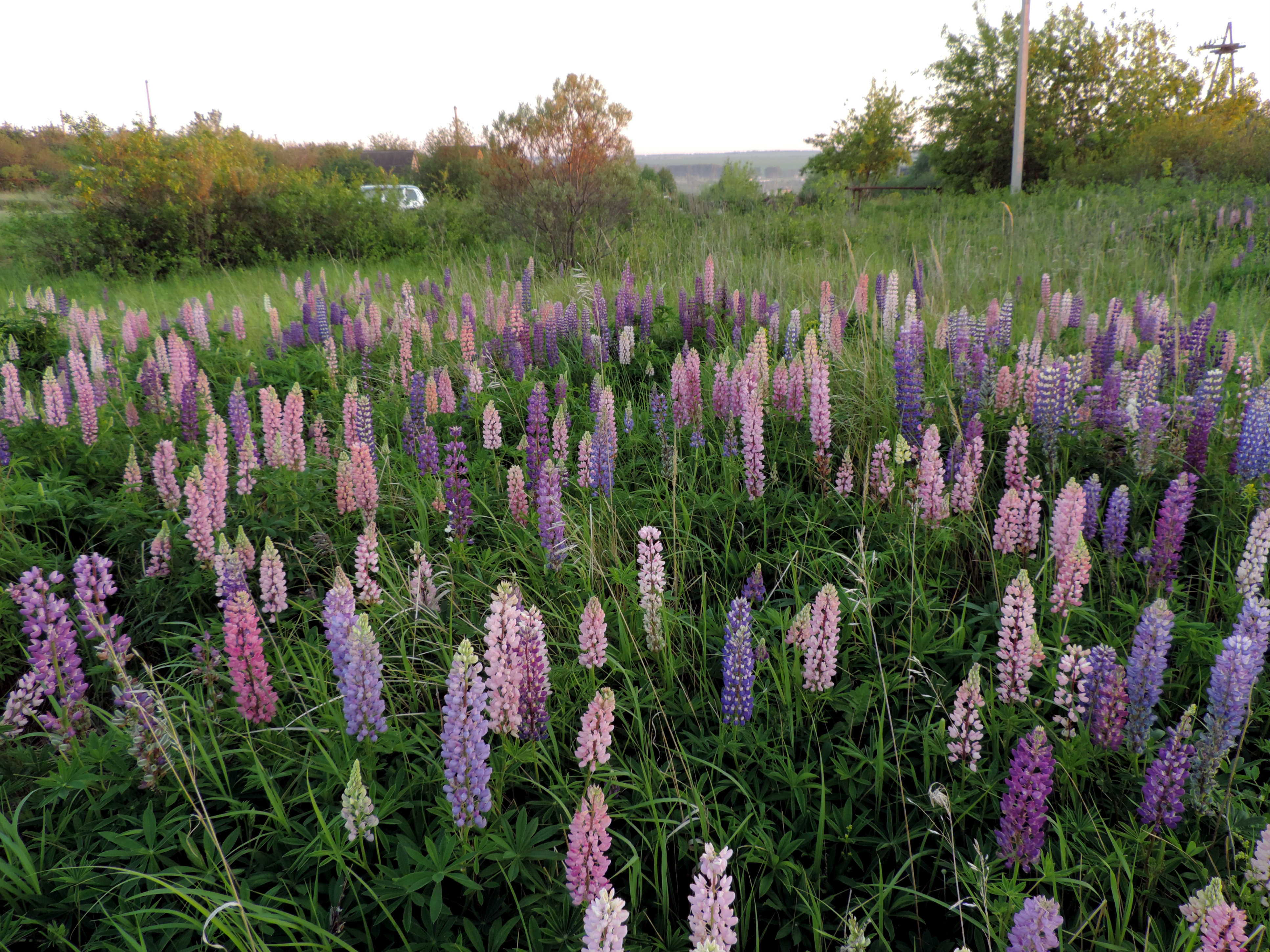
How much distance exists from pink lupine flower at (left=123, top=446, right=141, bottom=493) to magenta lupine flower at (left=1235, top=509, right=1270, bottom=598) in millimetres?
4395

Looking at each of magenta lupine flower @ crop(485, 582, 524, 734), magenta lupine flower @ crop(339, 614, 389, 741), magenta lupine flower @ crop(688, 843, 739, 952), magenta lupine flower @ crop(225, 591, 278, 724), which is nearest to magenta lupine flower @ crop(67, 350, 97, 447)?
magenta lupine flower @ crop(225, 591, 278, 724)

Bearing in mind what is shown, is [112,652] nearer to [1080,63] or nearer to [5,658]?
[5,658]

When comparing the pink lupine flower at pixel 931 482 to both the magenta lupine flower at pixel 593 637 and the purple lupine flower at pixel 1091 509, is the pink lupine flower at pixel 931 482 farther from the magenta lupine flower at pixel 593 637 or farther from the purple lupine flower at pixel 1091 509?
the magenta lupine flower at pixel 593 637

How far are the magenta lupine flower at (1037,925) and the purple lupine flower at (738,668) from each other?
0.88 meters

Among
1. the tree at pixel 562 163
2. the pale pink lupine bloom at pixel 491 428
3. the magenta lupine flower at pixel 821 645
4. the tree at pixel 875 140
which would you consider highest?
the tree at pixel 875 140

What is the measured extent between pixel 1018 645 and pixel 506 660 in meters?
1.43

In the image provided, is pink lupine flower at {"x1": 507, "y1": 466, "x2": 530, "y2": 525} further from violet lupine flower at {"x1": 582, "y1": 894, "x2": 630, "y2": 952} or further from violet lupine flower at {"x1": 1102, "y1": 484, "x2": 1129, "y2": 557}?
violet lupine flower at {"x1": 1102, "y1": 484, "x2": 1129, "y2": 557}

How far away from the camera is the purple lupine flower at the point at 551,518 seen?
112 inches

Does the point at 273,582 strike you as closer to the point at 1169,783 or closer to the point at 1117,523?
the point at 1169,783

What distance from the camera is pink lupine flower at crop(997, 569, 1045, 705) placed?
202 cm

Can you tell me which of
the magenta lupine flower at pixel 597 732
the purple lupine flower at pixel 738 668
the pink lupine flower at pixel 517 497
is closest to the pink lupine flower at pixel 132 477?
the pink lupine flower at pixel 517 497

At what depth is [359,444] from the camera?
10.4 ft

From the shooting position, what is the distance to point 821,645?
219cm

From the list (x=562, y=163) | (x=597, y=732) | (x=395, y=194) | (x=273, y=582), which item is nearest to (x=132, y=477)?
(x=273, y=582)
